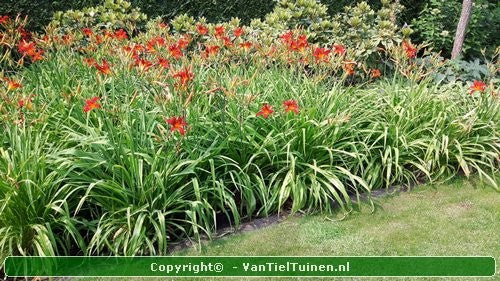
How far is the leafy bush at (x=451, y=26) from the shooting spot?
6535 millimetres

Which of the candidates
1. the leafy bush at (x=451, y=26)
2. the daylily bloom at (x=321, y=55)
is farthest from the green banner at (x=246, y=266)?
the leafy bush at (x=451, y=26)

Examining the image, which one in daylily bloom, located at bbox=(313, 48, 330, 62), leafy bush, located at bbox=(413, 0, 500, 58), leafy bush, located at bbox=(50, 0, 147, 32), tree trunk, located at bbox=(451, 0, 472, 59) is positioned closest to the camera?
daylily bloom, located at bbox=(313, 48, 330, 62)

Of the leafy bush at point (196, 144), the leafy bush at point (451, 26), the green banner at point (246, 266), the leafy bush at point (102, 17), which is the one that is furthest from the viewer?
the leafy bush at point (451, 26)

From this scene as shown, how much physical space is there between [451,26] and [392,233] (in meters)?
4.26

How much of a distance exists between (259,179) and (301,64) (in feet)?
4.14

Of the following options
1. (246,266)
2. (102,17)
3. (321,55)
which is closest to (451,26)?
(321,55)

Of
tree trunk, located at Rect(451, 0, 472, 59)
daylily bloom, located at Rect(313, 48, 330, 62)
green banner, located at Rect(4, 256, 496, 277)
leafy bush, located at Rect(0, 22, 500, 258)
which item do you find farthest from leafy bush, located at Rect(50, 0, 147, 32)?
tree trunk, located at Rect(451, 0, 472, 59)

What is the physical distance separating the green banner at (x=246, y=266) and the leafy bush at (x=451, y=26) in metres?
4.03

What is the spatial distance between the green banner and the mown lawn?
69 mm

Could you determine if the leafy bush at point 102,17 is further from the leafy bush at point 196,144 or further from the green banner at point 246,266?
the green banner at point 246,266

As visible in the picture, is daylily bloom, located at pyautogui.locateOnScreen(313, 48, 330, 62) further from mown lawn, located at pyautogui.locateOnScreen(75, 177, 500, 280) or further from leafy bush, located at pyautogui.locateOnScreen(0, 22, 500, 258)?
mown lawn, located at pyautogui.locateOnScreen(75, 177, 500, 280)

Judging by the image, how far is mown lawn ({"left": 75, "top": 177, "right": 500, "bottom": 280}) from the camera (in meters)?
3.17

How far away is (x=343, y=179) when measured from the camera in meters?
3.87

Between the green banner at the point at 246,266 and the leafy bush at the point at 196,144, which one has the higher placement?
the leafy bush at the point at 196,144
